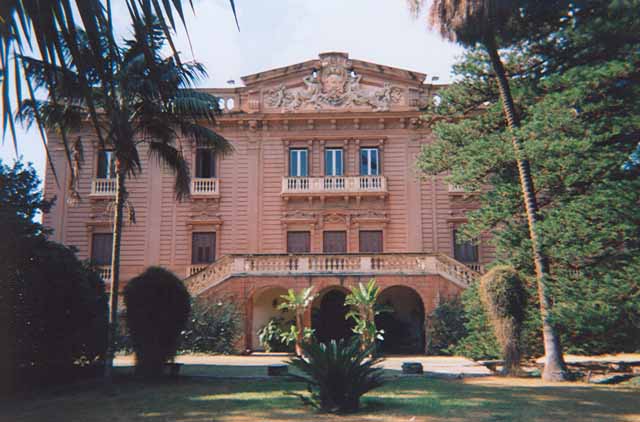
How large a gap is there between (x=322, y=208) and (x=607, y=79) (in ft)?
51.3

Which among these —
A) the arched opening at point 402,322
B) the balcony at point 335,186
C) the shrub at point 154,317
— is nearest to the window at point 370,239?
the balcony at point 335,186

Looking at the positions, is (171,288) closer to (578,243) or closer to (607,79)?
(578,243)

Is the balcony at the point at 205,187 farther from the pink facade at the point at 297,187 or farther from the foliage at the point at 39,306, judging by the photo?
the foliage at the point at 39,306

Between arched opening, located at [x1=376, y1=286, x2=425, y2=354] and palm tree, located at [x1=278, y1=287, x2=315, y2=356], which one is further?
arched opening, located at [x1=376, y1=286, x2=425, y2=354]

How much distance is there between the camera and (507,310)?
14.9 m

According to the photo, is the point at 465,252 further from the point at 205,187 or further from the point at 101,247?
the point at 101,247

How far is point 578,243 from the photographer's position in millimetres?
13648

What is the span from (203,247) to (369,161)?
8919mm

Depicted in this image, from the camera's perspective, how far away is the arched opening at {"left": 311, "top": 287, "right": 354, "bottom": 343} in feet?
82.7

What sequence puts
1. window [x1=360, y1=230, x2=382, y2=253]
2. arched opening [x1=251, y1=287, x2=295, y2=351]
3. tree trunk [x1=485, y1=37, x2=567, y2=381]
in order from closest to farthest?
tree trunk [x1=485, y1=37, x2=567, y2=381] → arched opening [x1=251, y1=287, x2=295, y2=351] → window [x1=360, y1=230, x2=382, y2=253]

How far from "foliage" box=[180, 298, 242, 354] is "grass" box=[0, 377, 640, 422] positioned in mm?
8570

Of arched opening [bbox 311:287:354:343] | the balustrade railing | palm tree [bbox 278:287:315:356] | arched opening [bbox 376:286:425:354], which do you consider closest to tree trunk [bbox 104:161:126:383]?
palm tree [bbox 278:287:315:356]

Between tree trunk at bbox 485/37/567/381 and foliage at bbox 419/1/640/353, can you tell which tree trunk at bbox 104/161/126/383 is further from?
tree trunk at bbox 485/37/567/381

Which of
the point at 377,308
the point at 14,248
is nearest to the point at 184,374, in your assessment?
the point at 14,248
